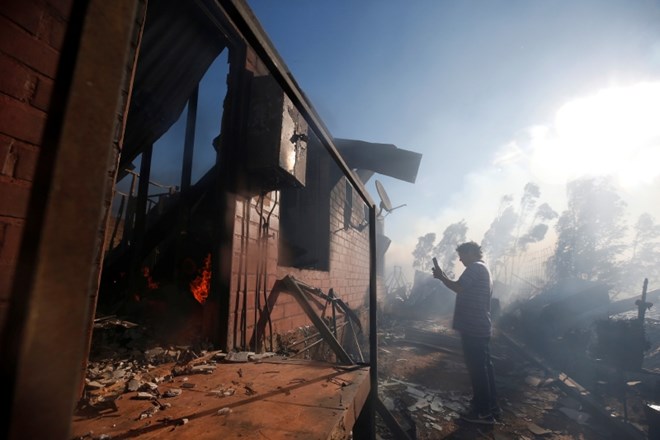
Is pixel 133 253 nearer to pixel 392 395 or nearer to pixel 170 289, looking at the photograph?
pixel 170 289

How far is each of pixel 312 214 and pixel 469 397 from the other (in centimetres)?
380

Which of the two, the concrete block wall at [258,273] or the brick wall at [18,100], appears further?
the concrete block wall at [258,273]

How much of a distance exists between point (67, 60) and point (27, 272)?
0.27 m

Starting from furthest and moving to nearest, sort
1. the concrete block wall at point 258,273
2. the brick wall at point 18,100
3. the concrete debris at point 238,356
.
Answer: the concrete block wall at point 258,273 < the concrete debris at point 238,356 < the brick wall at point 18,100

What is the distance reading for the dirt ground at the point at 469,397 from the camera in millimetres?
3582

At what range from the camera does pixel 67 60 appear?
15.5 inches

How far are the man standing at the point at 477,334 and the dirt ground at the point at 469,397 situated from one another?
0.69 ft

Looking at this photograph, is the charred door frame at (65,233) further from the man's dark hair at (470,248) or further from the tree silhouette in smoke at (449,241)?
the tree silhouette in smoke at (449,241)

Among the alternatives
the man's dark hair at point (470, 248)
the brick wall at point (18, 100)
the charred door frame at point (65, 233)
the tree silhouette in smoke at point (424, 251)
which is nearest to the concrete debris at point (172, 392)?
the brick wall at point (18, 100)

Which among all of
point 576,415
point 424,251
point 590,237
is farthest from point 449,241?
point 576,415

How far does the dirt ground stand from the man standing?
0.21 metres

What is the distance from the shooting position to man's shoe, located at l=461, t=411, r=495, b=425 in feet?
12.1

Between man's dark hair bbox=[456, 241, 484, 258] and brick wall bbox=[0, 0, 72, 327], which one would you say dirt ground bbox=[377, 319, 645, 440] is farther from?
brick wall bbox=[0, 0, 72, 327]

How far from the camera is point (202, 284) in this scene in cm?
284
